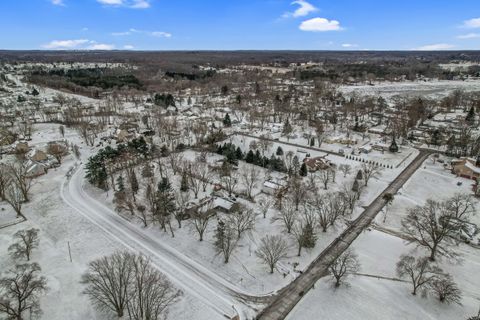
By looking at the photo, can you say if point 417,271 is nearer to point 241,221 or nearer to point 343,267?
point 343,267

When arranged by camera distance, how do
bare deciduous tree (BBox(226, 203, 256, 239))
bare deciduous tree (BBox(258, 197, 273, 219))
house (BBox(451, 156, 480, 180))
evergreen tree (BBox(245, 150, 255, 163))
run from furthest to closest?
evergreen tree (BBox(245, 150, 255, 163))
house (BBox(451, 156, 480, 180))
bare deciduous tree (BBox(258, 197, 273, 219))
bare deciduous tree (BBox(226, 203, 256, 239))

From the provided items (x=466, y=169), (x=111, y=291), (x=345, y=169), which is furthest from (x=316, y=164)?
(x=111, y=291)

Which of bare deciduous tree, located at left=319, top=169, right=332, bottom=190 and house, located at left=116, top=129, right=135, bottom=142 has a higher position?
house, located at left=116, top=129, right=135, bottom=142

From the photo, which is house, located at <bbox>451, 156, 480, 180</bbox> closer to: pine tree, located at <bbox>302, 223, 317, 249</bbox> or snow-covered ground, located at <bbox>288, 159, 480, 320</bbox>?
snow-covered ground, located at <bbox>288, 159, 480, 320</bbox>

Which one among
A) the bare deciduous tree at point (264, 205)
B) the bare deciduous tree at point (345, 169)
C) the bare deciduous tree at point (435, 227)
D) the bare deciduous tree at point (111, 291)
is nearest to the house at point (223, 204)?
the bare deciduous tree at point (264, 205)

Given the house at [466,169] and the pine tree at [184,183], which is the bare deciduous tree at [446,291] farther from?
the pine tree at [184,183]

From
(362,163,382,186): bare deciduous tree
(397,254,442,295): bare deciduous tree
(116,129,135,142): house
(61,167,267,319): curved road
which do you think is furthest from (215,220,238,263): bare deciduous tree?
(116,129,135,142): house

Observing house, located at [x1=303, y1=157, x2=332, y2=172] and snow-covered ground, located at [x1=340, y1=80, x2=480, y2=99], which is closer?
house, located at [x1=303, y1=157, x2=332, y2=172]

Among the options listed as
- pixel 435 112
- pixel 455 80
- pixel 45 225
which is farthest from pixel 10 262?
pixel 455 80
